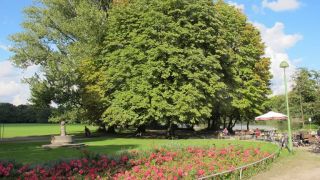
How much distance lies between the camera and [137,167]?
13.8 meters

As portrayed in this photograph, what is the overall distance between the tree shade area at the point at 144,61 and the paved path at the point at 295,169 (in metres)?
17.2

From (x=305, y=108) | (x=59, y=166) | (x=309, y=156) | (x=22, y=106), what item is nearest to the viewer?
(x=59, y=166)

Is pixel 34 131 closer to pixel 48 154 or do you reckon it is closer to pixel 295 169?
pixel 48 154

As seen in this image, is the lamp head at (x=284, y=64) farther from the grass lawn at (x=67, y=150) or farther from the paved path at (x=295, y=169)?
the paved path at (x=295, y=169)

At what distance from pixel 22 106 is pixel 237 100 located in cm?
9038

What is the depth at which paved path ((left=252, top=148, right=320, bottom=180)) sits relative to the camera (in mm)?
15141

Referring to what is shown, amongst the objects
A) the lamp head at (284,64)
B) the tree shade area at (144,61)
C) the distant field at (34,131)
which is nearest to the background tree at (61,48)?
the tree shade area at (144,61)

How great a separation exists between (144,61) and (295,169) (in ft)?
79.5

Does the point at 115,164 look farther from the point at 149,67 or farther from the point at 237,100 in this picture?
the point at 237,100

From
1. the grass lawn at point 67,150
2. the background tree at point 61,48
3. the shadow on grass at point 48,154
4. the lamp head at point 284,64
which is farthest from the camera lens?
the background tree at point 61,48

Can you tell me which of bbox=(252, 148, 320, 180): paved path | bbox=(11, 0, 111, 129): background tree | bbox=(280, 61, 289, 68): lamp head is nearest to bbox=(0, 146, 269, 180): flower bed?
bbox=(252, 148, 320, 180): paved path

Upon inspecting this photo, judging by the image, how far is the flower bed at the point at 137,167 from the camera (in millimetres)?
12508

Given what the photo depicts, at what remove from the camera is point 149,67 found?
1505 inches


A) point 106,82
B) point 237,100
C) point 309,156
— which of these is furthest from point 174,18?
point 309,156
